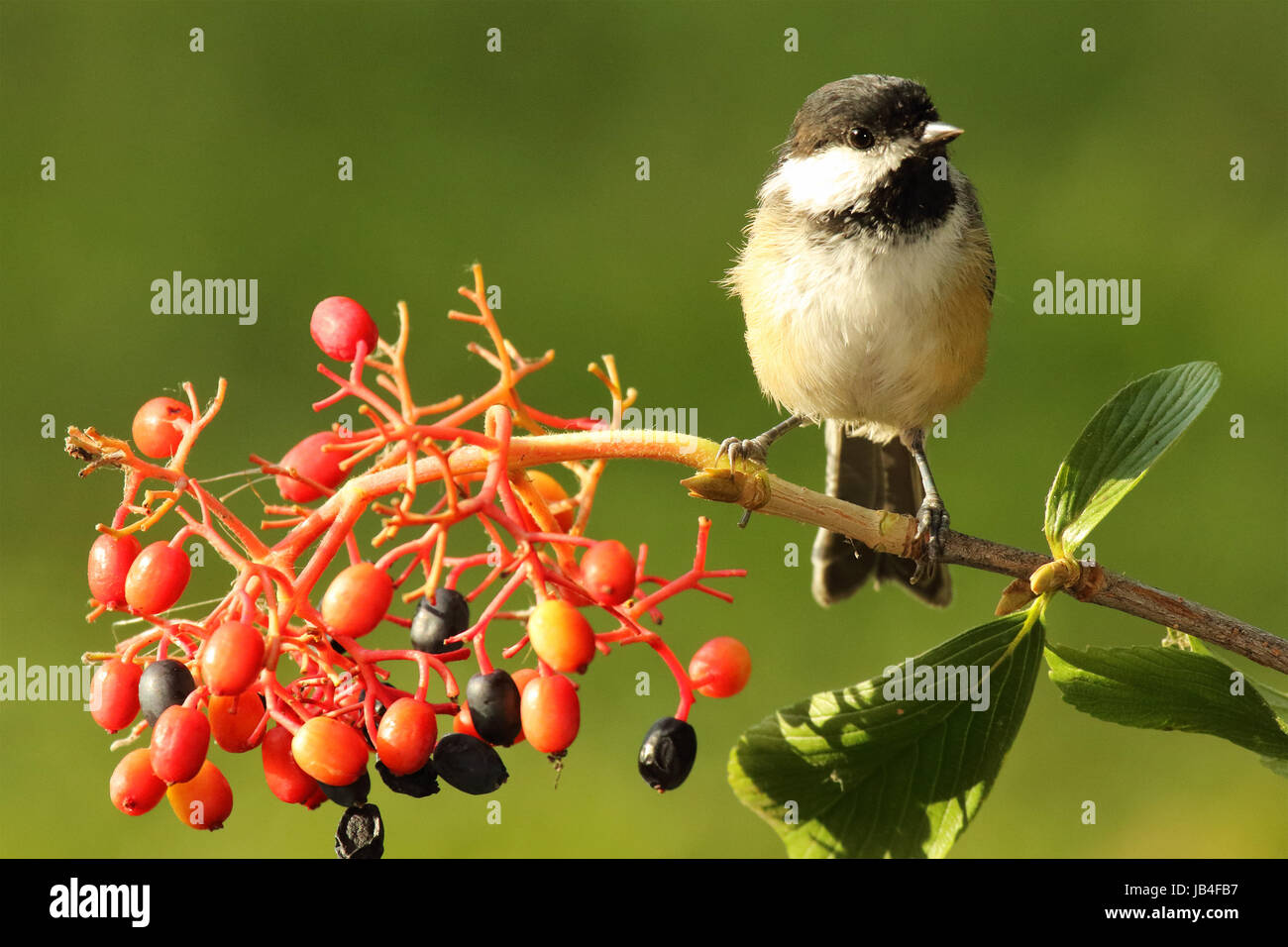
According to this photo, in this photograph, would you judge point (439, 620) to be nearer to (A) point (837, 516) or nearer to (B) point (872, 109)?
(A) point (837, 516)

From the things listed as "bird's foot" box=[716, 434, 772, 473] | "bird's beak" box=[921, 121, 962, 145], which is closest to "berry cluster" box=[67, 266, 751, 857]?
"bird's foot" box=[716, 434, 772, 473]

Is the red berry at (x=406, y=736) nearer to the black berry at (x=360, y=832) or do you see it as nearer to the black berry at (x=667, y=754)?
the black berry at (x=360, y=832)

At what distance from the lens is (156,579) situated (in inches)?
50.3

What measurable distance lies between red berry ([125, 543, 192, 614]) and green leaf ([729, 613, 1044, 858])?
2.25ft

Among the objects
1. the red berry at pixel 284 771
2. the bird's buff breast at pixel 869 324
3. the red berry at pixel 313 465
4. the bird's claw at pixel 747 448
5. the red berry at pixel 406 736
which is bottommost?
the red berry at pixel 284 771

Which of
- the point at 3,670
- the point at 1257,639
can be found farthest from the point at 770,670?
the point at 1257,639

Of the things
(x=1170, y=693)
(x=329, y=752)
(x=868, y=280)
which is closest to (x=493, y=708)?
(x=329, y=752)

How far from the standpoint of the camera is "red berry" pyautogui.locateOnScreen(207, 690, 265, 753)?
135 cm

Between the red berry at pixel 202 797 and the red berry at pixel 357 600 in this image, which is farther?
the red berry at pixel 202 797

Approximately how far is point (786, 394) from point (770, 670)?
1403 millimetres

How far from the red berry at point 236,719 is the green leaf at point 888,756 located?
0.57 meters

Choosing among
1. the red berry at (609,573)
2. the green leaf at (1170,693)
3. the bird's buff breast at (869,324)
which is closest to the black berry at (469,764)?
the red berry at (609,573)

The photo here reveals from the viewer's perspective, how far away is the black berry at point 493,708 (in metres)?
1.32

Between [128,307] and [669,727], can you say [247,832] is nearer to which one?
[128,307]
